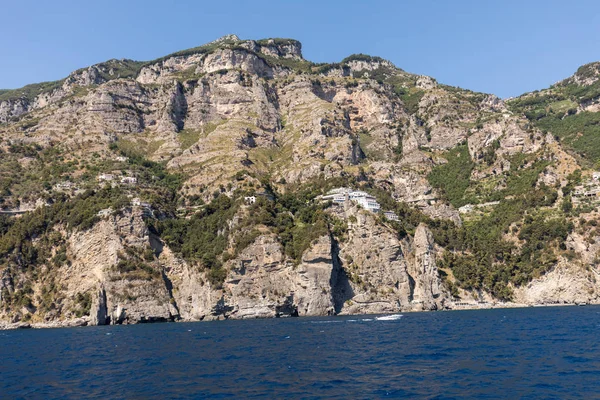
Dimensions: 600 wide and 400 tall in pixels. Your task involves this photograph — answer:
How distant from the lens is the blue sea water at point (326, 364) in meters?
35.0

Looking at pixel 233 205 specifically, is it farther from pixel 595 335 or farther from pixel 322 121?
pixel 595 335

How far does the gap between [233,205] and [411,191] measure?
186 ft

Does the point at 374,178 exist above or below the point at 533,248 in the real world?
above

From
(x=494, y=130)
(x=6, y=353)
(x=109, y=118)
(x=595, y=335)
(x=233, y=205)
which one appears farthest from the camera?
(x=109, y=118)

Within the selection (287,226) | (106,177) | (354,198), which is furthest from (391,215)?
(106,177)

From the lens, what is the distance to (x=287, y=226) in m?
125

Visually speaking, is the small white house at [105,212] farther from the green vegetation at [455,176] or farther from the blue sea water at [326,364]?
the green vegetation at [455,176]

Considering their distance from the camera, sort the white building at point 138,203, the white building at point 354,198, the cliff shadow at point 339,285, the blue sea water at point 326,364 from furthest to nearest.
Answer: the white building at point 354,198 → the white building at point 138,203 → the cliff shadow at point 339,285 → the blue sea water at point 326,364

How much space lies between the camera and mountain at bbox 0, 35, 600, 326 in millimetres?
112688

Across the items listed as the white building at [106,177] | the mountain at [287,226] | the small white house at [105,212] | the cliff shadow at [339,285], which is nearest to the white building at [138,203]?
the mountain at [287,226]

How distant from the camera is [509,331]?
2554 inches

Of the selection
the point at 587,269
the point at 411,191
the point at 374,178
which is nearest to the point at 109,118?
the point at 374,178

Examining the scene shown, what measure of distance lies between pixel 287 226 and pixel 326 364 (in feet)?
264

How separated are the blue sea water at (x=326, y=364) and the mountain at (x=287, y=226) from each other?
133 ft
